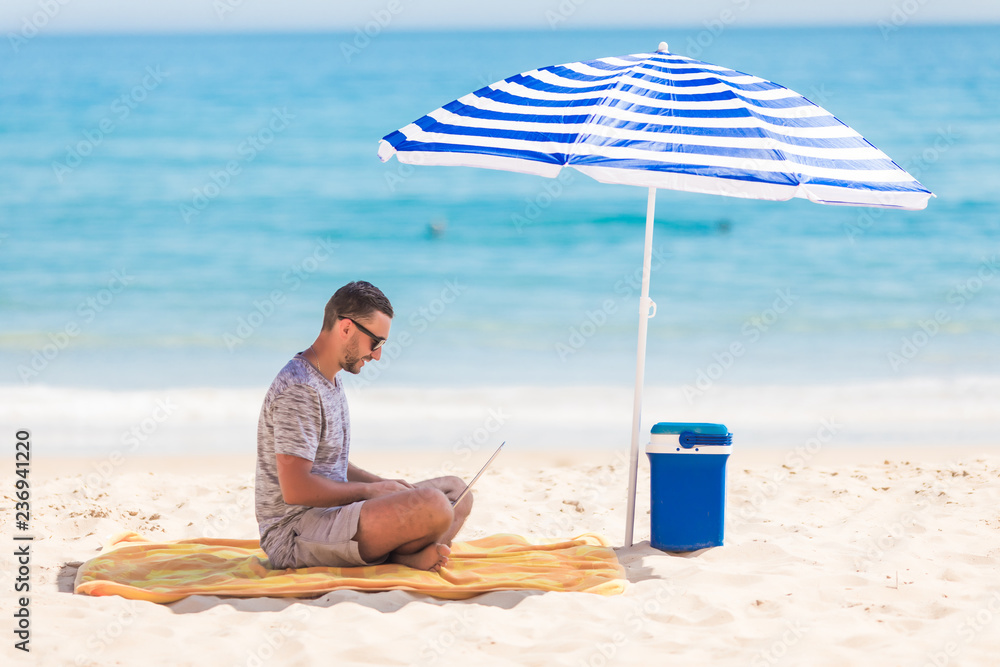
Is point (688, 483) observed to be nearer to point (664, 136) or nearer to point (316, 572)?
point (664, 136)

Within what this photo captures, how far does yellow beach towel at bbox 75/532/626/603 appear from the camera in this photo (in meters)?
3.57

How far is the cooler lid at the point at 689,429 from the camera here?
4.19m

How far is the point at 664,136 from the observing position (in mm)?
3730

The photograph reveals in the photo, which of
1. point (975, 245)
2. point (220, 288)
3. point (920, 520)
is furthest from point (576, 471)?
point (975, 245)

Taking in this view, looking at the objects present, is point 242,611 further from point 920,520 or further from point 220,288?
point 220,288

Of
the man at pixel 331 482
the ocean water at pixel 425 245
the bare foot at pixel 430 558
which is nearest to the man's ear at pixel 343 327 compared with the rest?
the man at pixel 331 482

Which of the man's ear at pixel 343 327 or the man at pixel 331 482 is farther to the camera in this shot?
the man's ear at pixel 343 327

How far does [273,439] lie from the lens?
363cm

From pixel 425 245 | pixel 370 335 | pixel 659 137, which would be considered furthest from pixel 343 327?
pixel 425 245

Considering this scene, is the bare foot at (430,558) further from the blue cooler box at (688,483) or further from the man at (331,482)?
the blue cooler box at (688,483)

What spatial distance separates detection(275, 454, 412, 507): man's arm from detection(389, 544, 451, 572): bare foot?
345 millimetres

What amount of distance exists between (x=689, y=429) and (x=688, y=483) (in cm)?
24

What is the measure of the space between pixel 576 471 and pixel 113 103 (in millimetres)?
19943

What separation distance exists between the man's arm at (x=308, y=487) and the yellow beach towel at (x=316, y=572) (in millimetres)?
297
